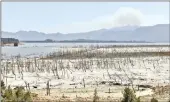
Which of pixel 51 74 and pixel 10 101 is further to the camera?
pixel 51 74

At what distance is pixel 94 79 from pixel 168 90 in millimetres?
5982

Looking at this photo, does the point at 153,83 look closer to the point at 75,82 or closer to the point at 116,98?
the point at 75,82

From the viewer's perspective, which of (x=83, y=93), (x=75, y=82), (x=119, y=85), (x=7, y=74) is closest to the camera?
(x=83, y=93)

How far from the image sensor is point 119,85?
2030 centimetres

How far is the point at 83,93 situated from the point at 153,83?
5.46m

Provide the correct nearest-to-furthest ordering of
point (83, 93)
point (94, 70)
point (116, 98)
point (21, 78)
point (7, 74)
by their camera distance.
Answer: point (116, 98)
point (83, 93)
point (21, 78)
point (7, 74)
point (94, 70)

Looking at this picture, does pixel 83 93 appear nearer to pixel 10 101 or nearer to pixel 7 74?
pixel 10 101

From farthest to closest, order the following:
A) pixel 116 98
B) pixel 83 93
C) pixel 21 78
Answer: pixel 21 78 < pixel 83 93 < pixel 116 98

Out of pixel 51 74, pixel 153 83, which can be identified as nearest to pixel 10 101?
pixel 153 83

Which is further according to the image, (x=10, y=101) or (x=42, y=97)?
(x=42, y=97)

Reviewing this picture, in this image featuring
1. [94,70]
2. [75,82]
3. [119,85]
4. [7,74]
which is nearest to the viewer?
[119,85]

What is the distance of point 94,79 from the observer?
22844mm

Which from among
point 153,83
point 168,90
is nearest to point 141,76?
point 153,83

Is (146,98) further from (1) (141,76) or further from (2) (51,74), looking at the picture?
(2) (51,74)
